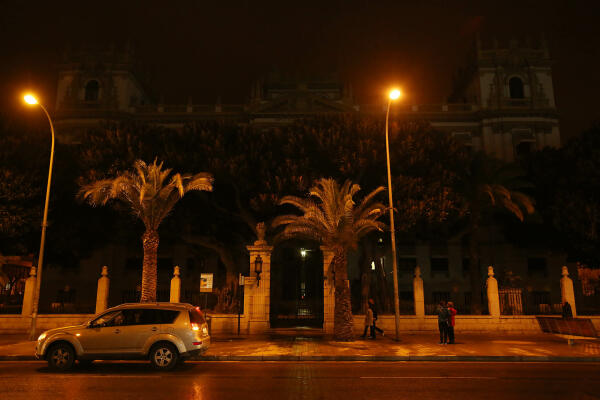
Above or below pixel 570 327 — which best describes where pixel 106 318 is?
above

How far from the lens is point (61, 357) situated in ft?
36.2

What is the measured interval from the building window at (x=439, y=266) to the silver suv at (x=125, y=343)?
33.4 m

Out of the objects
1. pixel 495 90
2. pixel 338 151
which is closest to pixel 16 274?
pixel 338 151

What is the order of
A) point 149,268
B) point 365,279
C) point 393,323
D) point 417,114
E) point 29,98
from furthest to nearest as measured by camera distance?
1. point 417,114
2. point 365,279
3. point 393,323
4. point 149,268
5. point 29,98

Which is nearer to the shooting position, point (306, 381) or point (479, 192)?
point (306, 381)

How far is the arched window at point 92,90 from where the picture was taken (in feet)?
151

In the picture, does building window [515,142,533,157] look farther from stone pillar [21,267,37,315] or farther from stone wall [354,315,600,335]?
stone pillar [21,267,37,315]

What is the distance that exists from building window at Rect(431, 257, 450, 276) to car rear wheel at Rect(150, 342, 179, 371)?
3369 centimetres

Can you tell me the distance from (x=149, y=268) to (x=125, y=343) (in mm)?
8008

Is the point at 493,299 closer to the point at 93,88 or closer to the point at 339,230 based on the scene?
the point at 339,230

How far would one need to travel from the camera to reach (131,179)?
18953 millimetres

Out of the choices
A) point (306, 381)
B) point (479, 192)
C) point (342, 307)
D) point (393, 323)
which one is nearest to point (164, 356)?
point (306, 381)

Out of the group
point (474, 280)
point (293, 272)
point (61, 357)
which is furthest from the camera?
point (293, 272)

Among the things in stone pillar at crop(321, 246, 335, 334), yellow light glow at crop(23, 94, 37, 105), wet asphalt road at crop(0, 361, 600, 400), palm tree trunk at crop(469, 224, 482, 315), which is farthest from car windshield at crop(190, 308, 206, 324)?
palm tree trunk at crop(469, 224, 482, 315)
